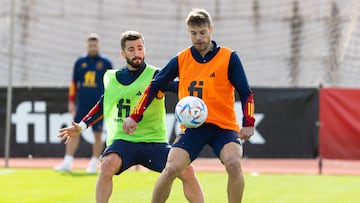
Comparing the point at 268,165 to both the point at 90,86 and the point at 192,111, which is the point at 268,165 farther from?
the point at 192,111

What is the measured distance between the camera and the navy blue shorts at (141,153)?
27.0 ft

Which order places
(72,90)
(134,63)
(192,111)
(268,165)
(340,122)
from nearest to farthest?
(192,111)
(134,63)
(72,90)
(340,122)
(268,165)

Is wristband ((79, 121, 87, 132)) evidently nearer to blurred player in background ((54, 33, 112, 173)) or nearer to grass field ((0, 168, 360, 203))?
grass field ((0, 168, 360, 203))

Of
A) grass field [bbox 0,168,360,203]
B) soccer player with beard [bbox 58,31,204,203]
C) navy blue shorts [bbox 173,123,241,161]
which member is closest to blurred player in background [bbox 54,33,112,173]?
grass field [bbox 0,168,360,203]

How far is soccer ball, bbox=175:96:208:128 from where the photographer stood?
739cm

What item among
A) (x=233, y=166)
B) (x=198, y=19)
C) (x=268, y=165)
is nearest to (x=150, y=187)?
(x=233, y=166)

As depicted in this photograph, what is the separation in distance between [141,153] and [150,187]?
4.04 m

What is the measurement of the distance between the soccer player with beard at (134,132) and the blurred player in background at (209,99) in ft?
1.39

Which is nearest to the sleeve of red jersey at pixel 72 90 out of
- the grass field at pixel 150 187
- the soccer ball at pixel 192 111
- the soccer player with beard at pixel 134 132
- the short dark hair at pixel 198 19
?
the grass field at pixel 150 187

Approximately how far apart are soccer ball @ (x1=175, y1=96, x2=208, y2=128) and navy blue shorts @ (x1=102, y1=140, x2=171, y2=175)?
2.92 ft

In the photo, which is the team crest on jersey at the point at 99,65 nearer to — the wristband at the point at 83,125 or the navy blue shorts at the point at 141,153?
the wristband at the point at 83,125

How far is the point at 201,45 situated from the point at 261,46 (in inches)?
604

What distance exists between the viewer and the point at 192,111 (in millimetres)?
7379

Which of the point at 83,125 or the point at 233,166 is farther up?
the point at 83,125
